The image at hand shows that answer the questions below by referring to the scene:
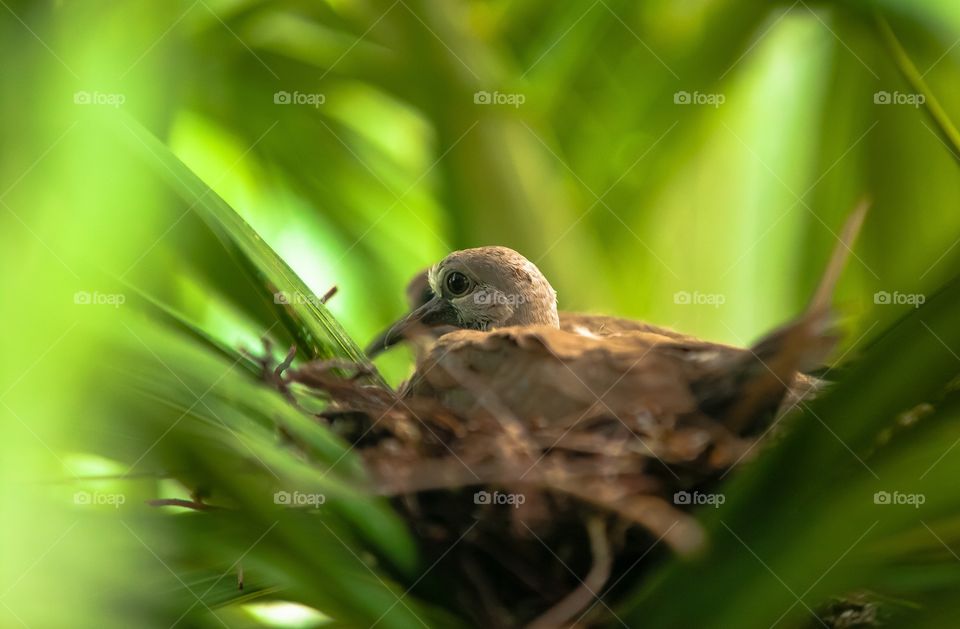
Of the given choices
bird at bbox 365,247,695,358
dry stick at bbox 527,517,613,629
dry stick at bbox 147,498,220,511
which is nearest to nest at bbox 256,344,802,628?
dry stick at bbox 527,517,613,629

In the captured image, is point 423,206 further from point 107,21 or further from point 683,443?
point 683,443

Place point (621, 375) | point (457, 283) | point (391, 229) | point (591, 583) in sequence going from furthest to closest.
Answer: point (391, 229) < point (457, 283) < point (621, 375) < point (591, 583)

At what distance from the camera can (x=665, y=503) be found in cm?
113

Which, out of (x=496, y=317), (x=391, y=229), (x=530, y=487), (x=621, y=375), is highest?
(x=391, y=229)

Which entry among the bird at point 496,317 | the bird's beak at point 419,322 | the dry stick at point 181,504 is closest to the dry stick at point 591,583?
the dry stick at point 181,504

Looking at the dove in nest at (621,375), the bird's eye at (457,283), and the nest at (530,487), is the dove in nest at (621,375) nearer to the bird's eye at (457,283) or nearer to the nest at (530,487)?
the nest at (530,487)

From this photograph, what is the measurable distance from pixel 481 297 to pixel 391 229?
13.6 inches

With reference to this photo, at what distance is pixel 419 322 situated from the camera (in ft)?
6.24

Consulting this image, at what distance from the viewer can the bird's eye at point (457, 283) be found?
1.87 meters

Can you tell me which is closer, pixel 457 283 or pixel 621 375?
pixel 621 375

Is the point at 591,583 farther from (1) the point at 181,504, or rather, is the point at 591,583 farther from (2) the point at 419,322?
(2) the point at 419,322

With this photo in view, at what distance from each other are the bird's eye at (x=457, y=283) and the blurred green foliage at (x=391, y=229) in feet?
0.36

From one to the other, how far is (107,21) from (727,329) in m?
1.26

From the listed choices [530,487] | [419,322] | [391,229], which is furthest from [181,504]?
[391,229]
